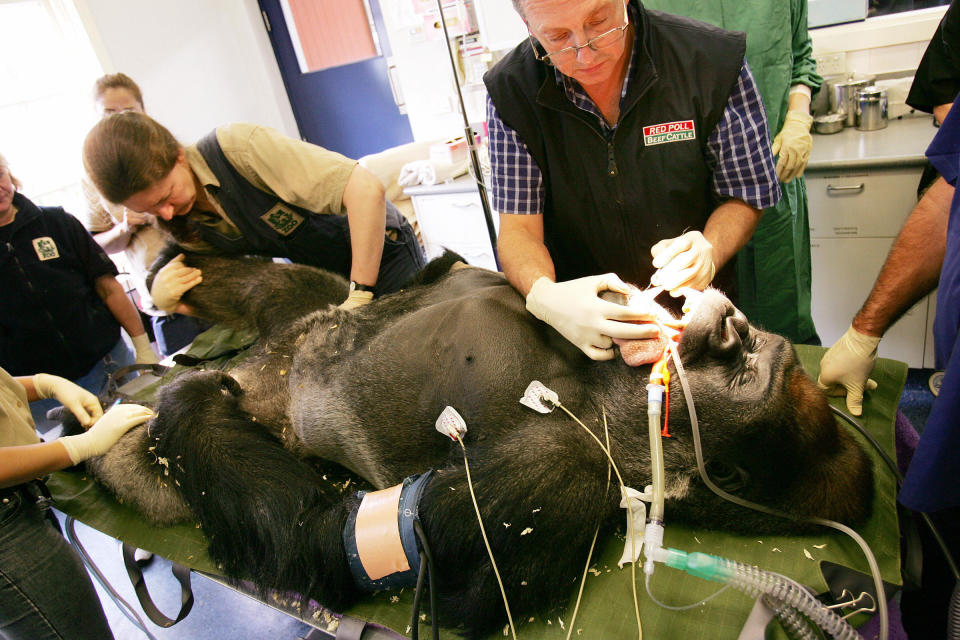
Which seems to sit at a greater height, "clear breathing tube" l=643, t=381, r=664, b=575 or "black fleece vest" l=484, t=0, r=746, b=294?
"black fleece vest" l=484, t=0, r=746, b=294

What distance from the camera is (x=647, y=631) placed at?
3.77 feet

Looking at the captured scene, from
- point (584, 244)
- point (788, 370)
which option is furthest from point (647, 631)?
point (584, 244)

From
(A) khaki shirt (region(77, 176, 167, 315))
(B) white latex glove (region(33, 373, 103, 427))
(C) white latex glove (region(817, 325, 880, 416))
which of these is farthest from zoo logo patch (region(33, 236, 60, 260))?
(C) white latex glove (region(817, 325, 880, 416))

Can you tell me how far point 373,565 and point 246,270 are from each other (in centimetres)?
134

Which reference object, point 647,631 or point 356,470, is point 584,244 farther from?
point 647,631

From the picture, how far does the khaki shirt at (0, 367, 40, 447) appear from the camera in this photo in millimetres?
1691

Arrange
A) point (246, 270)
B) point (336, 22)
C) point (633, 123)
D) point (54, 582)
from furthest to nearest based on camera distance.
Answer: point (336, 22)
point (246, 270)
point (54, 582)
point (633, 123)

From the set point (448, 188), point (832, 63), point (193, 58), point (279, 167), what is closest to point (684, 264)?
point (279, 167)

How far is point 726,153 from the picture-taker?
5.10 ft

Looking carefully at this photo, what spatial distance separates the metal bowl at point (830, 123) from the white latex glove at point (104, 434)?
3.41 metres

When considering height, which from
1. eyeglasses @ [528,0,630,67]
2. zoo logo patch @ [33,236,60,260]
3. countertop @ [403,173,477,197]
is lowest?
countertop @ [403,173,477,197]

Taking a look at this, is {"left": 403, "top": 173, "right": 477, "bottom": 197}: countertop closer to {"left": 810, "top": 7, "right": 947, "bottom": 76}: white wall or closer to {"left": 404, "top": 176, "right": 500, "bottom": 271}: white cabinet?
{"left": 404, "top": 176, "right": 500, "bottom": 271}: white cabinet

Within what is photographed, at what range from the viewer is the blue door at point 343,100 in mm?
5871

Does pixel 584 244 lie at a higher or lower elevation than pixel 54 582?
higher
